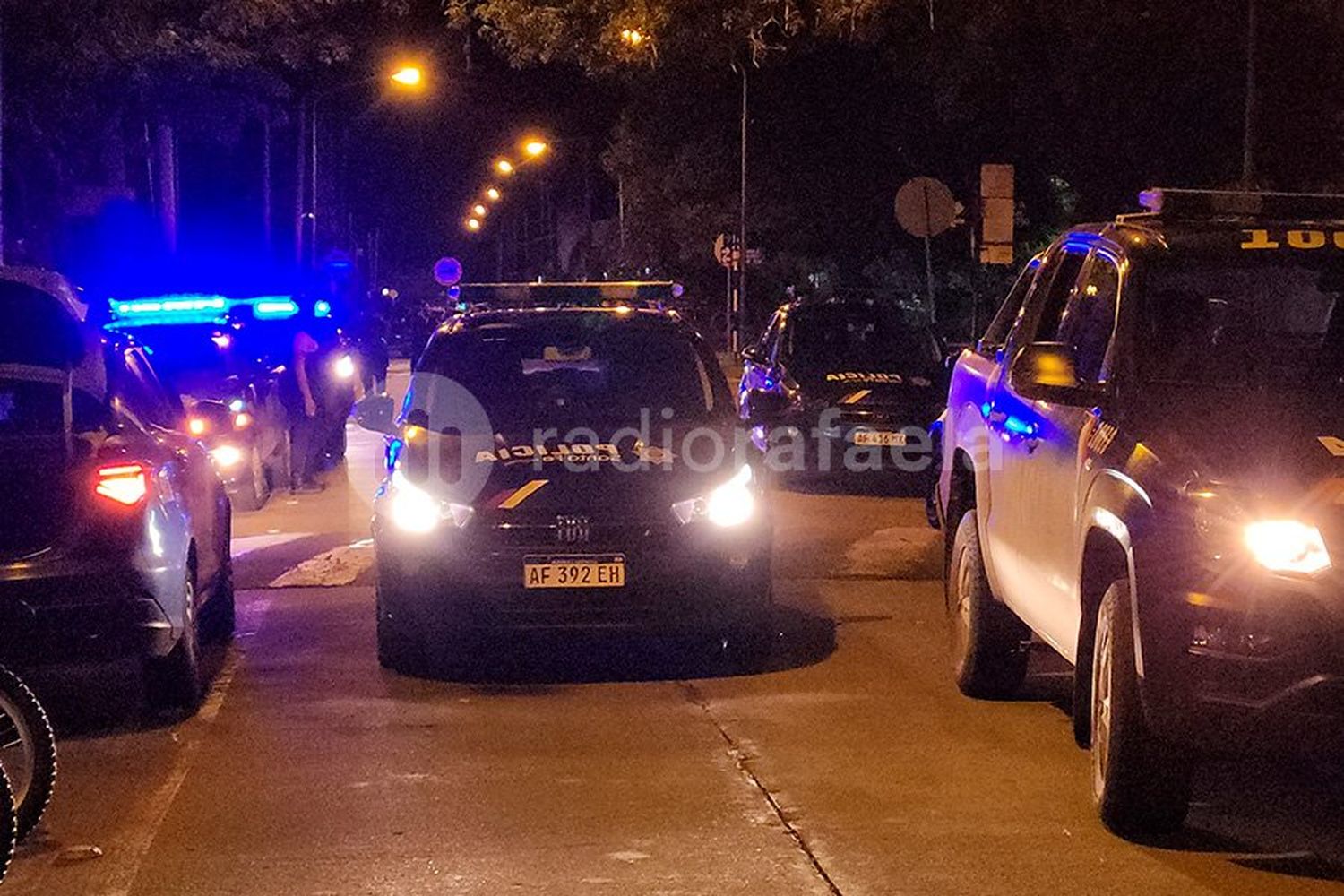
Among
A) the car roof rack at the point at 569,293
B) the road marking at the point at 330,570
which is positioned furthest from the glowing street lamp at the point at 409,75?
the road marking at the point at 330,570

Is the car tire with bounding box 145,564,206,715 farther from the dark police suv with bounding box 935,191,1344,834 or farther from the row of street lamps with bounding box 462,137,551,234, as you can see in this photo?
the row of street lamps with bounding box 462,137,551,234

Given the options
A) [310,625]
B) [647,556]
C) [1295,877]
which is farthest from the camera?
[310,625]

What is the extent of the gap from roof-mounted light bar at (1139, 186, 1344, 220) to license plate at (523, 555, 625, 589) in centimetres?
295

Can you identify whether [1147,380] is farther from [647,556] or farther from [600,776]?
[647,556]

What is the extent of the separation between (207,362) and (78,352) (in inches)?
337

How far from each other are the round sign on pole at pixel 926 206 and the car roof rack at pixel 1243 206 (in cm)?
1456

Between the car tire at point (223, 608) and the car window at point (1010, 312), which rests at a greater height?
the car window at point (1010, 312)

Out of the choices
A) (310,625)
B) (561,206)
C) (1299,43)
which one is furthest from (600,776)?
(561,206)

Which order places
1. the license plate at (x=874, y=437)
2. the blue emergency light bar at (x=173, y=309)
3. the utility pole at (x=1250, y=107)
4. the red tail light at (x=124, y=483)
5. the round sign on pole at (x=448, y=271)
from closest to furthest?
the red tail light at (x=124, y=483)
the blue emergency light bar at (x=173, y=309)
the license plate at (x=874, y=437)
the utility pole at (x=1250, y=107)
the round sign on pole at (x=448, y=271)

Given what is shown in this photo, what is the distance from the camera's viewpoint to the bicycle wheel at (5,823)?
605 cm

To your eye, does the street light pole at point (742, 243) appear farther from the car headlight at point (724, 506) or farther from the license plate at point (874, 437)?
the car headlight at point (724, 506)

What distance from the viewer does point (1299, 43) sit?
79.1ft

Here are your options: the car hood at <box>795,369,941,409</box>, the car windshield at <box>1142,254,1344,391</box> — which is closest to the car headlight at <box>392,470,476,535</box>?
the car windshield at <box>1142,254,1344,391</box>

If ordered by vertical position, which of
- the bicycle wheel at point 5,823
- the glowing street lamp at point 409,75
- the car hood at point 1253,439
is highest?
the glowing street lamp at point 409,75
